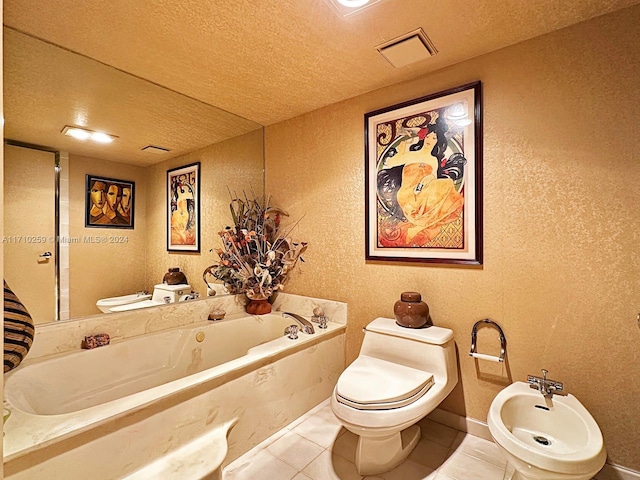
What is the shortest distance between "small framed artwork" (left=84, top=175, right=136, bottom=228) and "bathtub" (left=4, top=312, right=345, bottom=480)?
0.75 metres

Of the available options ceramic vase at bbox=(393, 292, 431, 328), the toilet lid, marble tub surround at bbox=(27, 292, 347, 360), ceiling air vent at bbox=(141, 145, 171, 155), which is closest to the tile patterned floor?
the toilet lid

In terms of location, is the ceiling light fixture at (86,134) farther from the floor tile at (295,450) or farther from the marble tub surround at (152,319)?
the floor tile at (295,450)

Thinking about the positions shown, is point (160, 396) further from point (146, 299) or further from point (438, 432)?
point (438, 432)

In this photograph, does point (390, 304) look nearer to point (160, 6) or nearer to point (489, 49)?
point (489, 49)

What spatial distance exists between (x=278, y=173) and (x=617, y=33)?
7.50 ft

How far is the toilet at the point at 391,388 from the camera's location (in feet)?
5.02

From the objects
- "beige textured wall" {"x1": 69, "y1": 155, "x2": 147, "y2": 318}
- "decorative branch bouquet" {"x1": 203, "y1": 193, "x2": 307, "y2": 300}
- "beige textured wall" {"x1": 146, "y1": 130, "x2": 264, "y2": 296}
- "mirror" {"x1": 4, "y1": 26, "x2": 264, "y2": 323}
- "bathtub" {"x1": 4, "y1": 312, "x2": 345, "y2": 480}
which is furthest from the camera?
"decorative branch bouquet" {"x1": 203, "y1": 193, "x2": 307, "y2": 300}

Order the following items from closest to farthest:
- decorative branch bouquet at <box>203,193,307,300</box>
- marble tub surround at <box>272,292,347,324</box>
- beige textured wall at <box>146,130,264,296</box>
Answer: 1. beige textured wall at <box>146,130,264,296</box>
2. marble tub surround at <box>272,292,347,324</box>
3. decorative branch bouquet at <box>203,193,307,300</box>

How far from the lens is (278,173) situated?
2.91 meters

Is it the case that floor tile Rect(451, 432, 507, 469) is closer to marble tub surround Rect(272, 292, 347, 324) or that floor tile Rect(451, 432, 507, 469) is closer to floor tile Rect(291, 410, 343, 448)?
floor tile Rect(291, 410, 343, 448)

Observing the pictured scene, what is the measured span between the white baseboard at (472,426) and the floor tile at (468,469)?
21 centimetres

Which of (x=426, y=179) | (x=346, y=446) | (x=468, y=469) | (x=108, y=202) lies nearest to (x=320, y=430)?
(x=346, y=446)

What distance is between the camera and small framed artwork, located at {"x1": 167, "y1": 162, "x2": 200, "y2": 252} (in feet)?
7.94

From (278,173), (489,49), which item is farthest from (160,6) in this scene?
(489,49)
